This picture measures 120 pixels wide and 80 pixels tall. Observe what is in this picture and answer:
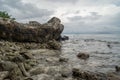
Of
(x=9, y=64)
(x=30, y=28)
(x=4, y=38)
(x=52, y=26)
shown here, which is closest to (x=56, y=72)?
(x=9, y=64)

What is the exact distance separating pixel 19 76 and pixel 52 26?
5799cm

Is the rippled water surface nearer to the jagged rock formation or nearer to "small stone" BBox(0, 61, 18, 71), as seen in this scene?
the jagged rock formation

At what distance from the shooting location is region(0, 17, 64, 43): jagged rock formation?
62.4 metres

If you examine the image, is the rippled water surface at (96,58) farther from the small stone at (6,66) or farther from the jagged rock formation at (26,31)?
the small stone at (6,66)

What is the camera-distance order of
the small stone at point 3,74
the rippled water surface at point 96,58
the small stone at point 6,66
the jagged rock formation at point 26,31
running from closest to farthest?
1. the small stone at point 3,74
2. the small stone at point 6,66
3. the rippled water surface at point 96,58
4. the jagged rock formation at point 26,31

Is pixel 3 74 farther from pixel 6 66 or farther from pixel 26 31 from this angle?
pixel 26 31

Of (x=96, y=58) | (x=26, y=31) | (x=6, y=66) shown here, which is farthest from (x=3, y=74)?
(x=26, y=31)

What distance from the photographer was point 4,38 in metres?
62.9

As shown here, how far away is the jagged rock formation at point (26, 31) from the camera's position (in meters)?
62.4

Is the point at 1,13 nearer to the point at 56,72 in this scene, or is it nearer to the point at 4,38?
the point at 4,38

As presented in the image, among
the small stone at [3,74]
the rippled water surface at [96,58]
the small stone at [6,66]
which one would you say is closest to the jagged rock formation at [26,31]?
the rippled water surface at [96,58]

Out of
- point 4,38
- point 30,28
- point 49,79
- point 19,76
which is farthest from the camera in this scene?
point 30,28

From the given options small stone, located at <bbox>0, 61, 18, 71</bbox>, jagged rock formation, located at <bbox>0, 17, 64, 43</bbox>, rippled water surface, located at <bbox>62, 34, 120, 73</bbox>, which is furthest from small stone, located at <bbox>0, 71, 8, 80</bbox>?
jagged rock formation, located at <bbox>0, 17, 64, 43</bbox>

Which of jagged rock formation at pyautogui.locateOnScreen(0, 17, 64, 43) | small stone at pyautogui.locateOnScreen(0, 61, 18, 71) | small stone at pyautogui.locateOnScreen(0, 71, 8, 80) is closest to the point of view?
small stone at pyautogui.locateOnScreen(0, 71, 8, 80)
